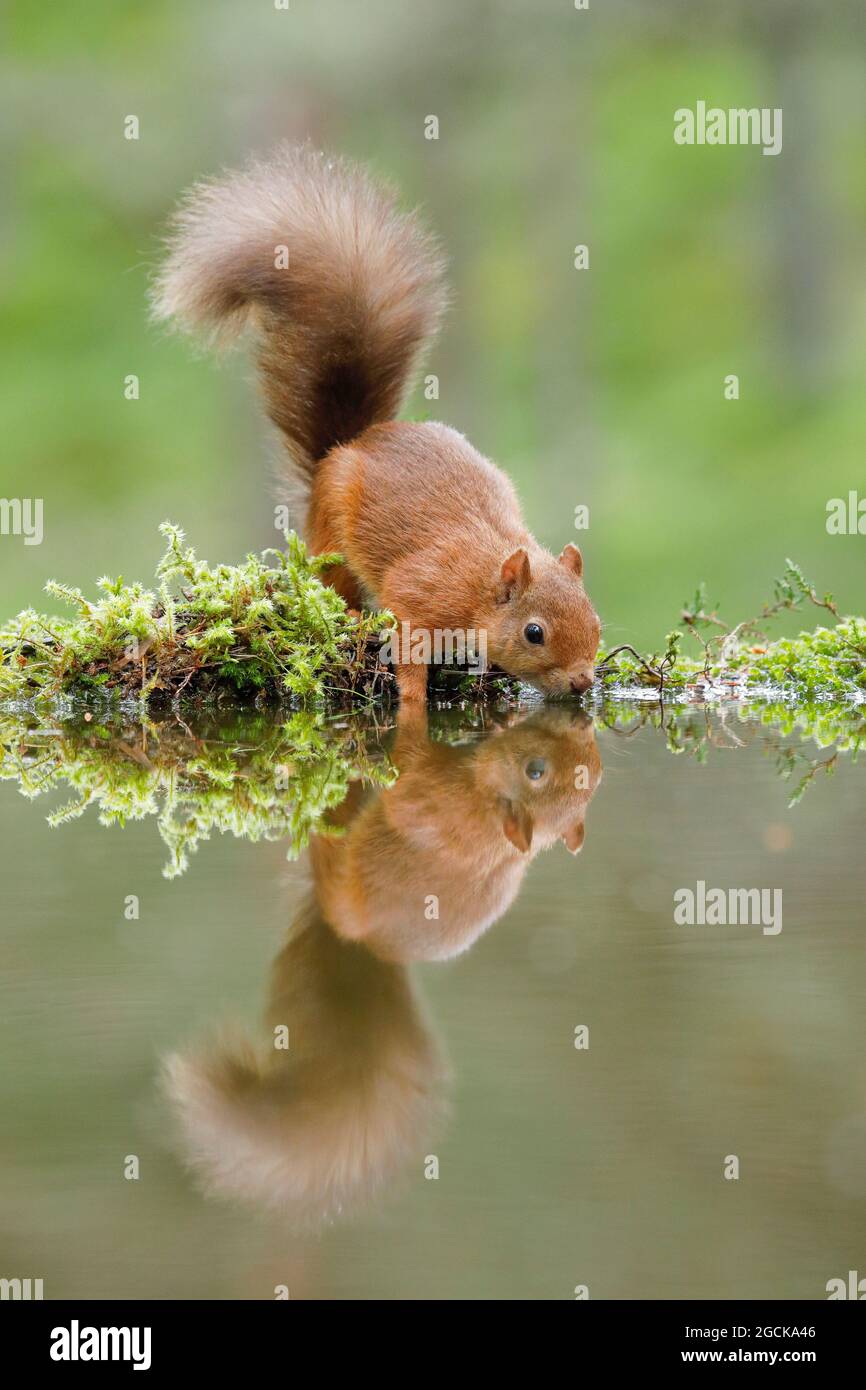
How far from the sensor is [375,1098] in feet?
5.98

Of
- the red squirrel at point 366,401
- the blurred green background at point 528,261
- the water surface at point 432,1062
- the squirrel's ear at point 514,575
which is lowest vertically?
the water surface at point 432,1062

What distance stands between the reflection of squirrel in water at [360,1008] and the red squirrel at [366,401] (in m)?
1.95

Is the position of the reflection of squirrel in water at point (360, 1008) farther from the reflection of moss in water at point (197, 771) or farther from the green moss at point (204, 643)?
the green moss at point (204, 643)

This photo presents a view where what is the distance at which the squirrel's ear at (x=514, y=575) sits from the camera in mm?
5609

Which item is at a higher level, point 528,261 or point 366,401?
point 528,261

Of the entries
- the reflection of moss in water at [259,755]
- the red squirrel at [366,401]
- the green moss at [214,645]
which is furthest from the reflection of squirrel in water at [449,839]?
the red squirrel at [366,401]

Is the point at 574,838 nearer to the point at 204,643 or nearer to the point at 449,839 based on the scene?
the point at 449,839

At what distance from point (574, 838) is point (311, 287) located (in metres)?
Answer: 3.45

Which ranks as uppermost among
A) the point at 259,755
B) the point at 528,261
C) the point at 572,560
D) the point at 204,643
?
the point at 528,261

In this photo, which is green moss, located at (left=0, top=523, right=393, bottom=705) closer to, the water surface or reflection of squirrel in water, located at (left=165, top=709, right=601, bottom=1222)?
reflection of squirrel in water, located at (left=165, top=709, right=601, bottom=1222)

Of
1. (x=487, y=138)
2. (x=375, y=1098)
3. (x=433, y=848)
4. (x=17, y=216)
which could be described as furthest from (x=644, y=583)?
(x=375, y=1098)

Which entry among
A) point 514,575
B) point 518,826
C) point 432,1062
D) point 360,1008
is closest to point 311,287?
point 514,575

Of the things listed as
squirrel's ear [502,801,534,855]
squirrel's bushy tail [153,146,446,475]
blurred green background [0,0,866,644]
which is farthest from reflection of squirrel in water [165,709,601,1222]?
blurred green background [0,0,866,644]

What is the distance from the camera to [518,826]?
10.9 ft
